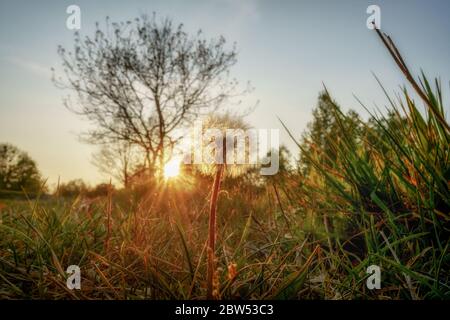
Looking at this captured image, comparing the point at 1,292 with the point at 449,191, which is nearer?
the point at 1,292

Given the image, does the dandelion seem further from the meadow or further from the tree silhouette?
the tree silhouette

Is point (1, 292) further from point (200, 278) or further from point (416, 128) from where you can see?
point (416, 128)

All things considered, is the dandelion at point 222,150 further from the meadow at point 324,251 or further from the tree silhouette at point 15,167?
the tree silhouette at point 15,167

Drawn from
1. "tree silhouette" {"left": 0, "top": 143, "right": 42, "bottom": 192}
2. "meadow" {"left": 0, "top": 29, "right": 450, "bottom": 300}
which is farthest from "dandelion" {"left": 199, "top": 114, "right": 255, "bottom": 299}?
"tree silhouette" {"left": 0, "top": 143, "right": 42, "bottom": 192}

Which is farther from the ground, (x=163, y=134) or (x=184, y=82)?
(x=184, y=82)

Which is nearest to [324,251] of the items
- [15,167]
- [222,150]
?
[222,150]

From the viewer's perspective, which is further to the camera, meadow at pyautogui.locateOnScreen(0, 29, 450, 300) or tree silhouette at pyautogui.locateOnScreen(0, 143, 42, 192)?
tree silhouette at pyautogui.locateOnScreen(0, 143, 42, 192)

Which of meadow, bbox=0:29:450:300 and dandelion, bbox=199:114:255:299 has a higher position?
dandelion, bbox=199:114:255:299

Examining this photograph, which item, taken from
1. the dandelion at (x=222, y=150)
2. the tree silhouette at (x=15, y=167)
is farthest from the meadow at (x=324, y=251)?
the tree silhouette at (x=15, y=167)

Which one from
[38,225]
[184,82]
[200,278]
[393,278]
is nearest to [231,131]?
[200,278]

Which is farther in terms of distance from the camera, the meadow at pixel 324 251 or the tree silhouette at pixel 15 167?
the tree silhouette at pixel 15 167

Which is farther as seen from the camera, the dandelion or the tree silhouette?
the tree silhouette
